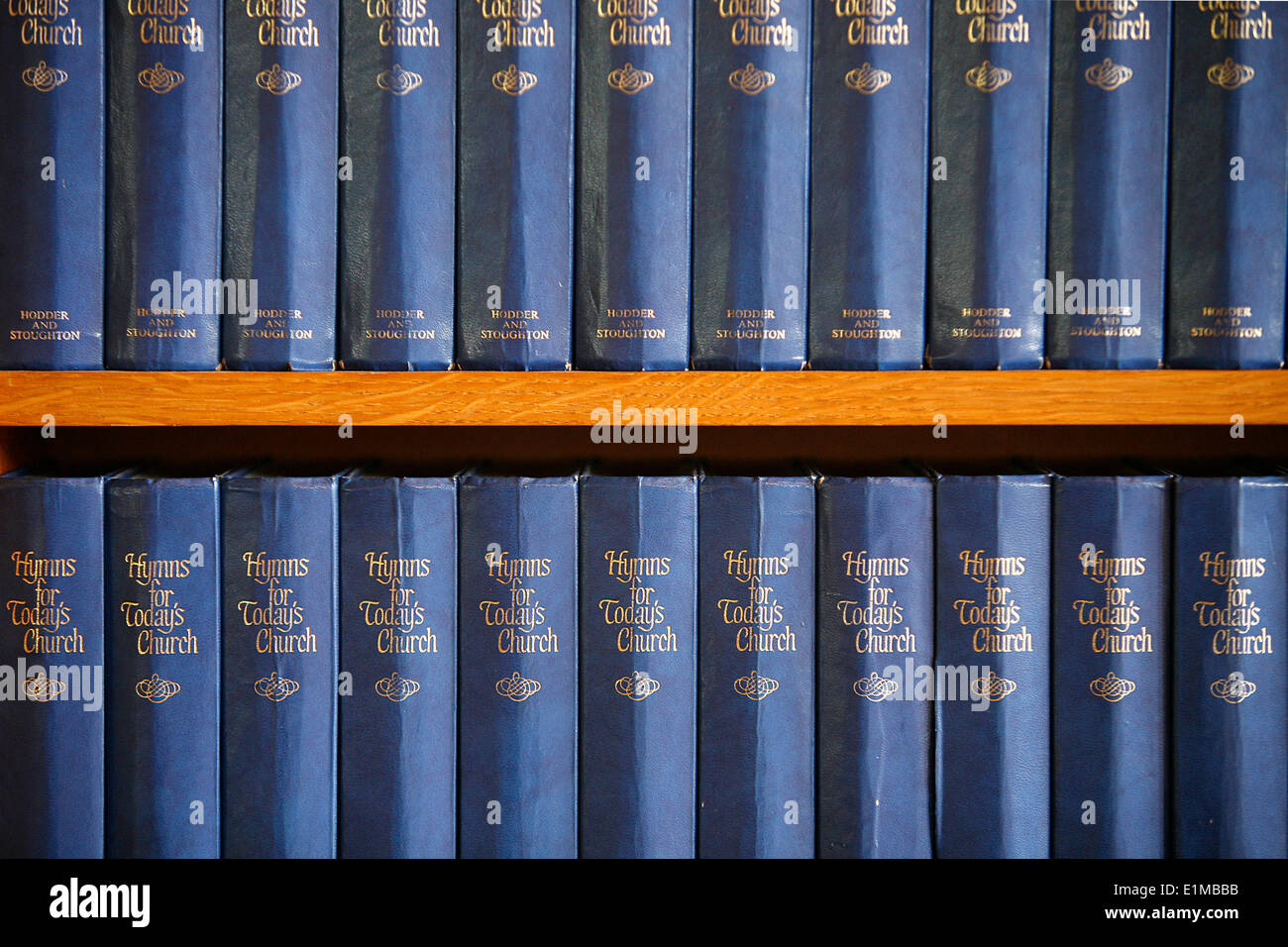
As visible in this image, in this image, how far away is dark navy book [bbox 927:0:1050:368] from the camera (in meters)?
0.59

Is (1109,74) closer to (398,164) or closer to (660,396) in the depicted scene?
(660,396)

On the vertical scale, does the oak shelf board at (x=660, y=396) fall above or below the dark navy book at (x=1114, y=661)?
above

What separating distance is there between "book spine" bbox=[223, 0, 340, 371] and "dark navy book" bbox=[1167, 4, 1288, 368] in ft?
2.06

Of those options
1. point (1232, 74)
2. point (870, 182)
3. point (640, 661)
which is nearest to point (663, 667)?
point (640, 661)

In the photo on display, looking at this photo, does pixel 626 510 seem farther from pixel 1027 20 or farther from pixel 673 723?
pixel 1027 20

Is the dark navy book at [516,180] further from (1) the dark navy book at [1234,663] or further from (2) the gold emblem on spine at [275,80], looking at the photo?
(1) the dark navy book at [1234,663]

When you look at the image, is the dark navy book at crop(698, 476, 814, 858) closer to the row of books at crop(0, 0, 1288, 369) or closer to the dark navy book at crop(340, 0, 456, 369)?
the row of books at crop(0, 0, 1288, 369)

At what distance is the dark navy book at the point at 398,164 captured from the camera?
60cm

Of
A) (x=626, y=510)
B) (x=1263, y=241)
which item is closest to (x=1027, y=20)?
(x=1263, y=241)

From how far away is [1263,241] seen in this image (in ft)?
1.93

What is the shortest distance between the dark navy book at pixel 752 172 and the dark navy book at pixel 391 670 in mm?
265

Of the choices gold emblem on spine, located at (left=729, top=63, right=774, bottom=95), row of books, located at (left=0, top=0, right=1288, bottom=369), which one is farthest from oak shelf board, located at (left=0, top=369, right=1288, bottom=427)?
gold emblem on spine, located at (left=729, top=63, right=774, bottom=95)

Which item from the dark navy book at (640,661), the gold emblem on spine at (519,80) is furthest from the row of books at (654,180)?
the dark navy book at (640,661)
